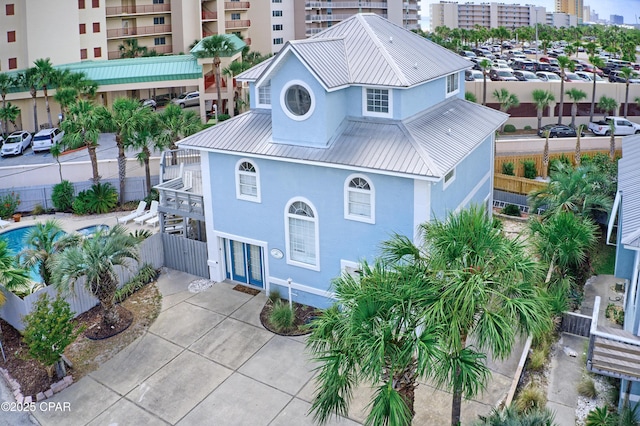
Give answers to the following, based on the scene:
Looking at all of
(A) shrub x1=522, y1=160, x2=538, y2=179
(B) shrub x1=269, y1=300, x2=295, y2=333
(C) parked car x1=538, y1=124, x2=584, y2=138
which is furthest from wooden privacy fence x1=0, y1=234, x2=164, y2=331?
(C) parked car x1=538, y1=124, x2=584, y2=138

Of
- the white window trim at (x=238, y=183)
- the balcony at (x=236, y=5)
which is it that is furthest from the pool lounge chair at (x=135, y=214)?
the balcony at (x=236, y=5)

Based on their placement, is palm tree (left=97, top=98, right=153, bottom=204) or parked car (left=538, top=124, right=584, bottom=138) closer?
palm tree (left=97, top=98, right=153, bottom=204)

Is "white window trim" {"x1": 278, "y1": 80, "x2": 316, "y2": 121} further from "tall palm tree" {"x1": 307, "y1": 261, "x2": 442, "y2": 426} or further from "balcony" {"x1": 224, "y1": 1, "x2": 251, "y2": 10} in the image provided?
"balcony" {"x1": 224, "y1": 1, "x2": 251, "y2": 10}

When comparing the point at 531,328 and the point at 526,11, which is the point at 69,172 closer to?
the point at 531,328

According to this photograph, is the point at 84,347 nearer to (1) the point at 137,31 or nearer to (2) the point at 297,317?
(2) the point at 297,317

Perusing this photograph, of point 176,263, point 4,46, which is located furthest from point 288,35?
point 176,263

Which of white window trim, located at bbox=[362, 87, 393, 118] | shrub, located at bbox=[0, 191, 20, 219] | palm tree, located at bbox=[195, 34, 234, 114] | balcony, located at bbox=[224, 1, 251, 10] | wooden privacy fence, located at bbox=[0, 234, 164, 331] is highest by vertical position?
balcony, located at bbox=[224, 1, 251, 10]

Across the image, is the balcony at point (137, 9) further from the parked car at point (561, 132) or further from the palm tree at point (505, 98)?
the parked car at point (561, 132)
